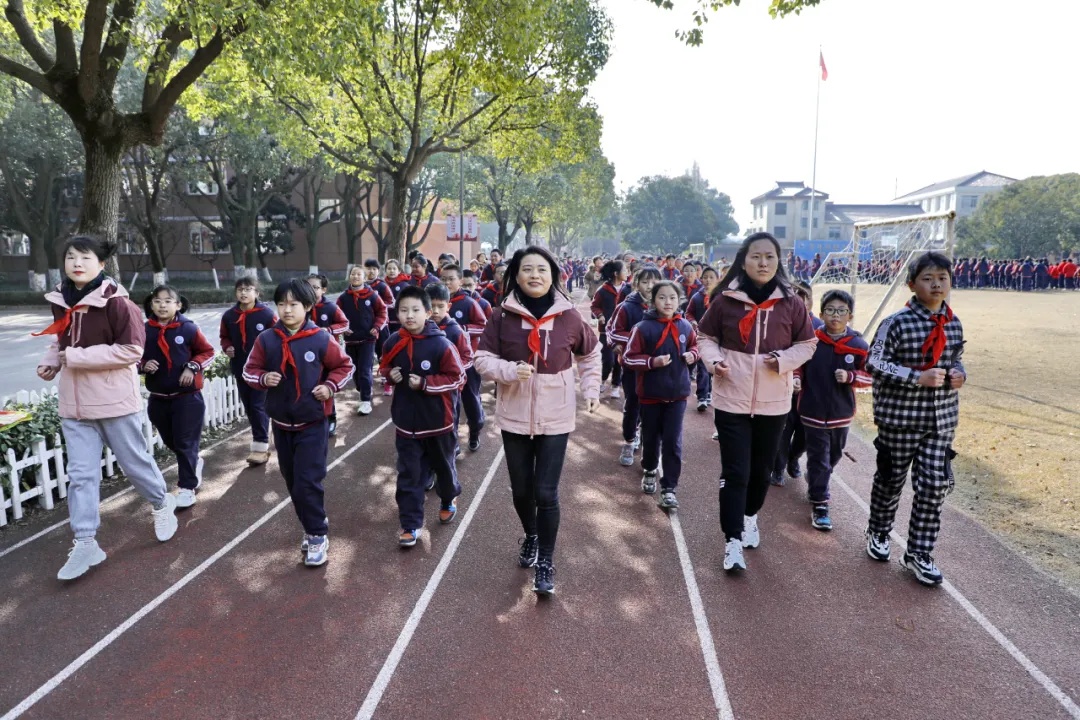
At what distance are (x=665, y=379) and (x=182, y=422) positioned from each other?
3832 millimetres

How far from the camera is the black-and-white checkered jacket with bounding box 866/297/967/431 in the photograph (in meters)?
4.06

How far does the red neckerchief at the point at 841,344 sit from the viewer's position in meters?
5.27

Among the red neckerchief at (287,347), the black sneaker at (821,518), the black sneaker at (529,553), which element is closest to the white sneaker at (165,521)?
the red neckerchief at (287,347)

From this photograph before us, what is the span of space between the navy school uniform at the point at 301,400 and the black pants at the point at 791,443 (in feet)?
12.6

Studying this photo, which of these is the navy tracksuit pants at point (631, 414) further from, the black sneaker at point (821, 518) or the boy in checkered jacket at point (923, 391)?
the boy in checkered jacket at point (923, 391)

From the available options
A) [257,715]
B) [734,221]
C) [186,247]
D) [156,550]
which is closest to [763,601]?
[257,715]

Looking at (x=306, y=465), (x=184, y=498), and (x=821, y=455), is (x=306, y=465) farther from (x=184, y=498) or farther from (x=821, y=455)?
(x=821, y=455)

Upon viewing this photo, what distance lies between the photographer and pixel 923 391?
13.4 ft

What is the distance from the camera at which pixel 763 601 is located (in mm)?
4059

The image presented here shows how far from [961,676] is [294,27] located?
994 centimetres

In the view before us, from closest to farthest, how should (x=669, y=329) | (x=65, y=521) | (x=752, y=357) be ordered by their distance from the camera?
(x=752, y=357) < (x=65, y=521) < (x=669, y=329)

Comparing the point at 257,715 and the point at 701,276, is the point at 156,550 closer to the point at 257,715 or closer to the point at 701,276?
the point at 257,715

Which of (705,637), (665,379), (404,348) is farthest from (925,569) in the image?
(404,348)

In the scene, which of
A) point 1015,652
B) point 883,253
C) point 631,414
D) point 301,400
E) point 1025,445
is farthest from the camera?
point 883,253
